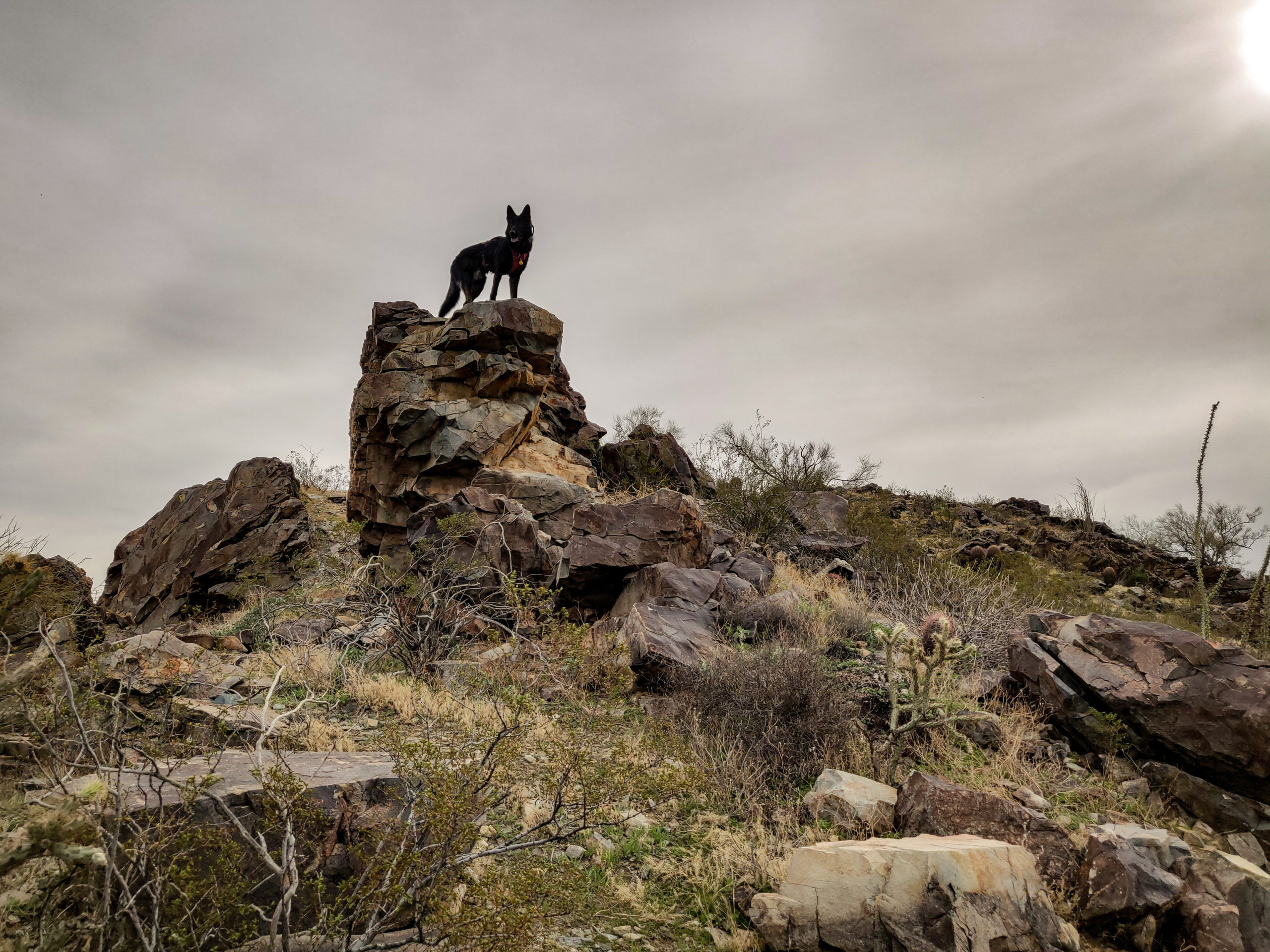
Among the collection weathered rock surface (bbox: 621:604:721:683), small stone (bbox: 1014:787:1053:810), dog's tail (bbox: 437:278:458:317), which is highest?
dog's tail (bbox: 437:278:458:317)

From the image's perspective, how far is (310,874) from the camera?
3053 mm

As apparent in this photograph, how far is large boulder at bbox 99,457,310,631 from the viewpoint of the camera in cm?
1465

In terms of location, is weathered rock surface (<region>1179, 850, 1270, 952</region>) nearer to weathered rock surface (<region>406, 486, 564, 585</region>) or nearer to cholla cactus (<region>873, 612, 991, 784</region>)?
cholla cactus (<region>873, 612, 991, 784</region>)

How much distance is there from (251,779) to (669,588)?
634 cm

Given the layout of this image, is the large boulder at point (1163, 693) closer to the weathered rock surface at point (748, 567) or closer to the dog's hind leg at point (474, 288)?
the weathered rock surface at point (748, 567)

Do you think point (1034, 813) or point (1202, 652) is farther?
point (1202, 652)

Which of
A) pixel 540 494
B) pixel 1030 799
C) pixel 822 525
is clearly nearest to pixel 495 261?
pixel 540 494

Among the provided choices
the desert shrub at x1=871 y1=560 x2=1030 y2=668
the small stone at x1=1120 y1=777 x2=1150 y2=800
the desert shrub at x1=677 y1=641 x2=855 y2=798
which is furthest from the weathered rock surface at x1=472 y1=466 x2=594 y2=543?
the small stone at x1=1120 y1=777 x2=1150 y2=800

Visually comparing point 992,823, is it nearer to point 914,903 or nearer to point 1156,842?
point 1156,842

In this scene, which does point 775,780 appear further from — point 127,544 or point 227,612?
point 127,544

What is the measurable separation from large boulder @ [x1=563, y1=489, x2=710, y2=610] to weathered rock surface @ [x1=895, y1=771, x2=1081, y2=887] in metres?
6.05

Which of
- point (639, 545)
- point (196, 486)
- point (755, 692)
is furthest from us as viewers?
point (196, 486)

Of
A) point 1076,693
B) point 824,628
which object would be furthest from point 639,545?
point 1076,693

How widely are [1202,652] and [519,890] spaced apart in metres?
6.10
